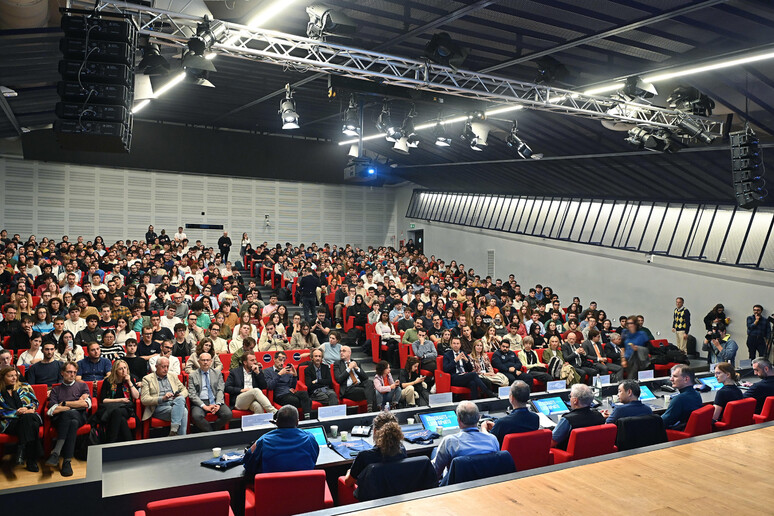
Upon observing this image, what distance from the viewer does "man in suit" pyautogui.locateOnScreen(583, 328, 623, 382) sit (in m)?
9.16

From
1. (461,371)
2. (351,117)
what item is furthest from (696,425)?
(351,117)

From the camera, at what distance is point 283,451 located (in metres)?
3.93

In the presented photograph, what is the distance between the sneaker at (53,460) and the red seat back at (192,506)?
3.13 metres

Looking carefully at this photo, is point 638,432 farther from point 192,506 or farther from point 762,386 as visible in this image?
point 192,506

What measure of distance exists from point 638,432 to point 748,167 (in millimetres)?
5654

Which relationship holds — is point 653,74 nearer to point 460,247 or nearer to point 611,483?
point 611,483

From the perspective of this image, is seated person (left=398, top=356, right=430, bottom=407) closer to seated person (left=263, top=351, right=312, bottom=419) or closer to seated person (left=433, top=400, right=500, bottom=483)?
seated person (left=263, top=351, right=312, bottom=419)

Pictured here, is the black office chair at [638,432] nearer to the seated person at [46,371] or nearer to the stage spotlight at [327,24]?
the stage spotlight at [327,24]

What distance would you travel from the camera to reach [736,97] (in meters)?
8.59

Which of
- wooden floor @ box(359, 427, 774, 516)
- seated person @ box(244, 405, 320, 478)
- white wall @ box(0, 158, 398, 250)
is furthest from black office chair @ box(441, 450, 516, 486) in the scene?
white wall @ box(0, 158, 398, 250)

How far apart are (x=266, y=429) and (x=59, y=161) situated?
1466cm

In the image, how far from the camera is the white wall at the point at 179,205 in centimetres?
1598

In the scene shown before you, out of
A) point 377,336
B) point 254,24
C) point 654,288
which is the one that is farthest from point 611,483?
point 654,288

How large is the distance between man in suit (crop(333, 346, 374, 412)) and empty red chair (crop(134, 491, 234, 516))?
12.9 ft
